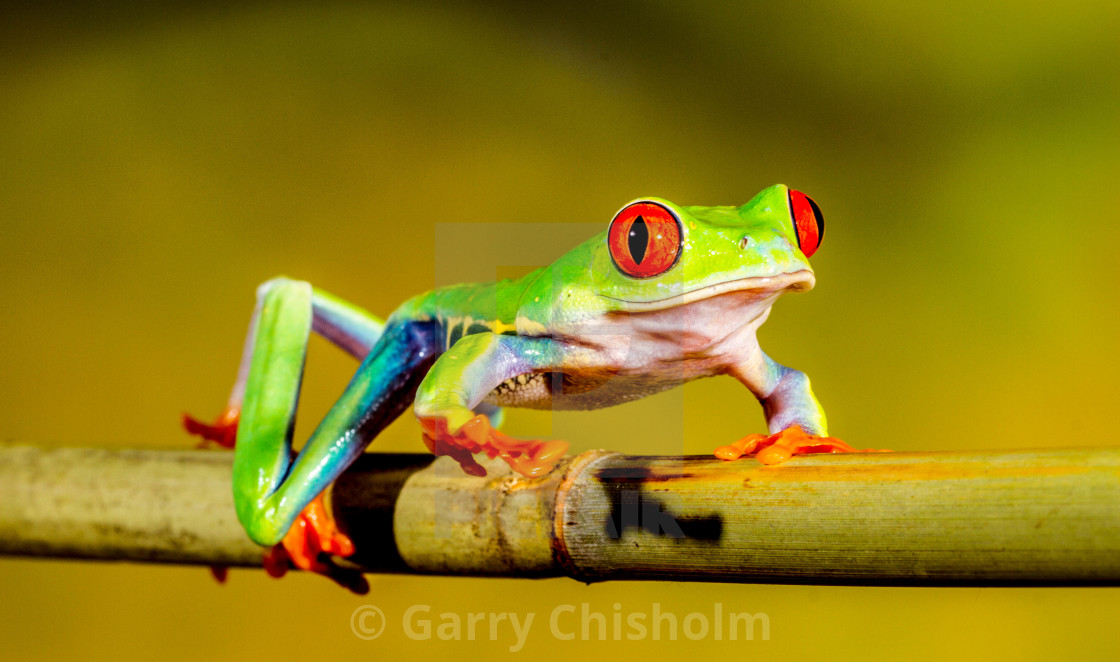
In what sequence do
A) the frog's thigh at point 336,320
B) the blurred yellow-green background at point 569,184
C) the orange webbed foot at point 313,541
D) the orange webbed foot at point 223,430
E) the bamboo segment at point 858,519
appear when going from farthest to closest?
the blurred yellow-green background at point 569,184
the orange webbed foot at point 223,430
the frog's thigh at point 336,320
the orange webbed foot at point 313,541
the bamboo segment at point 858,519

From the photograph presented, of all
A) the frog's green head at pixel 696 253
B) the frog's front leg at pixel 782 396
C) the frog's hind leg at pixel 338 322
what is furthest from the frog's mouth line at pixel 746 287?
the frog's hind leg at pixel 338 322

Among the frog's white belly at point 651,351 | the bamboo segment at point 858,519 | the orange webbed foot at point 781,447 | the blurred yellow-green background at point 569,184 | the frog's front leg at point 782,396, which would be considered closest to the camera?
the bamboo segment at point 858,519

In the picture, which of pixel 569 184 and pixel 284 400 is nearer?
pixel 284 400

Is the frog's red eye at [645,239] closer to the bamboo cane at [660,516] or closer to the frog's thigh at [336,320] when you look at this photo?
the bamboo cane at [660,516]

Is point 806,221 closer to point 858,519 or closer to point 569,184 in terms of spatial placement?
point 858,519

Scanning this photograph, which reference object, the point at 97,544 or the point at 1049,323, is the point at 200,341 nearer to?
the point at 97,544

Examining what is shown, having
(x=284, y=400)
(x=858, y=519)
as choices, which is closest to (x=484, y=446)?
(x=858, y=519)
